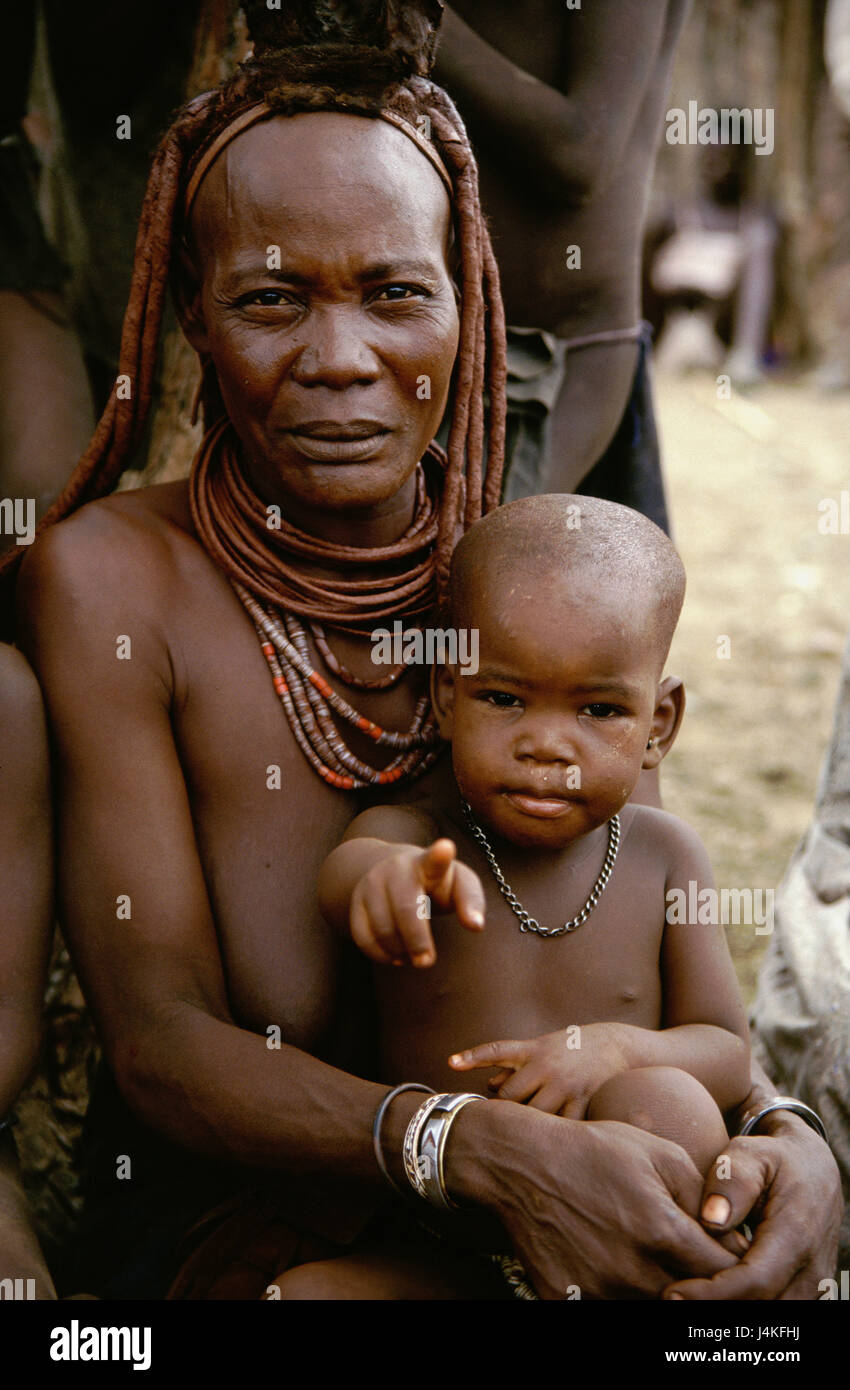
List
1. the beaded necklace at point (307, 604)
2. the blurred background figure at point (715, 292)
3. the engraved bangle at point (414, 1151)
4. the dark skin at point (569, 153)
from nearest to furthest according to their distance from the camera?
the engraved bangle at point (414, 1151)
the beaded necklace at point (307, 604)
the dark skin at point (569, 153)
the blurred background figure at point (715, 292)

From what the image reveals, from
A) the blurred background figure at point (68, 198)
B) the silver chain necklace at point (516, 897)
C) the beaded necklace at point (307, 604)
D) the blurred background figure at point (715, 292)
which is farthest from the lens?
the blurred background figure at point (715, 292)

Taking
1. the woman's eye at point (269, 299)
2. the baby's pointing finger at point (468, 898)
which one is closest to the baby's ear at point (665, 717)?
the baby's pointing finger at point (468, 898)

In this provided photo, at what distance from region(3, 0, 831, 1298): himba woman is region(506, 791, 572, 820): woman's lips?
13.1 inches

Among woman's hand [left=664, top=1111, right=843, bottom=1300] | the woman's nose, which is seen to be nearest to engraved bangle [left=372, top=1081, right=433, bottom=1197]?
woman's hand [left=664, top=1111, right=843, bottom=1300]

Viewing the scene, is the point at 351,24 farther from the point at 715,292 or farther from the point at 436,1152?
the point at 715,292

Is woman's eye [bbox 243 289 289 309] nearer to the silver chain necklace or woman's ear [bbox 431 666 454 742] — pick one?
woman's ear [bbox 431 666 454 742]

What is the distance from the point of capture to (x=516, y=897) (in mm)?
2215

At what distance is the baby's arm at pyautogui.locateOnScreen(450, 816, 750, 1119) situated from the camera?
6.59 feet

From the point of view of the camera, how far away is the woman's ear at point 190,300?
2.41 meters

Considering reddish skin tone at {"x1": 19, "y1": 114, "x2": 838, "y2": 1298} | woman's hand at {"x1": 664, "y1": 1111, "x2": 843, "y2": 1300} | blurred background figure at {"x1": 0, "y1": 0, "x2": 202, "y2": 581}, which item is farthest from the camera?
blurred background figure at {"x1": 0, "y1": 0, "x2": 202, "y2": 581}

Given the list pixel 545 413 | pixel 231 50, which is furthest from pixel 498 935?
pixel 231 50

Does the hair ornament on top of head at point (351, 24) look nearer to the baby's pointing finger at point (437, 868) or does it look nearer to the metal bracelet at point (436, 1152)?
the baby's pointing finger at point (437, 868)

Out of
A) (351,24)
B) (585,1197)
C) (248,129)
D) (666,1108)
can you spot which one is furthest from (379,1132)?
(351,24)

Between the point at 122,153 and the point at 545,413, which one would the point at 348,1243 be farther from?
the point at 122,153
